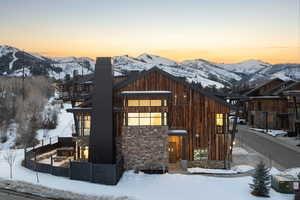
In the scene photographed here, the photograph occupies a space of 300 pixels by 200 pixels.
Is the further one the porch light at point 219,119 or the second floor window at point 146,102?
the porch light at point 219,119

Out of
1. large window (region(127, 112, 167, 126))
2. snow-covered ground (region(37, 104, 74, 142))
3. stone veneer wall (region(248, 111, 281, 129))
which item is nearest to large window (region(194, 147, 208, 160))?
large window (region(127, 112, 167, 126))

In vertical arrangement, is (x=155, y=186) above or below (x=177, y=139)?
below

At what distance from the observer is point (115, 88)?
78.2 ft

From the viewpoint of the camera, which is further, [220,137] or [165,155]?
[220,137]

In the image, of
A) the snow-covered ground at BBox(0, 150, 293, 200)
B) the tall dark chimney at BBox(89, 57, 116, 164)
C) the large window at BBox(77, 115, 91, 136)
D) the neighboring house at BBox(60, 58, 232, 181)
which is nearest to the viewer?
the snow-covered ground at BBox(0, 150, 293, 200)

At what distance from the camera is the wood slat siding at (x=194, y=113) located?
80.4ft

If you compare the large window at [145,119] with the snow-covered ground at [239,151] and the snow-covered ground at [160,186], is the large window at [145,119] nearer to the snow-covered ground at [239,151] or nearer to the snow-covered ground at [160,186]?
the snow-covered ground at [160,186]

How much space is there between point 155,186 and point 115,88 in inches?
385

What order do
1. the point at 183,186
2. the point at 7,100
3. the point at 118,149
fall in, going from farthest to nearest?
the point at 7,100
the point at 118,149
the point at 183,186

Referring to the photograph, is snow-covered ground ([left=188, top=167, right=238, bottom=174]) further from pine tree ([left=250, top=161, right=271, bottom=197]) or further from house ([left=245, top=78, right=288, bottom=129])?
house ([left=245, top=78, right=288, bottom=129])

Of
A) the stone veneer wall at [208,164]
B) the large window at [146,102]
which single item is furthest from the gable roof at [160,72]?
the stone veneer wall at [208,164]

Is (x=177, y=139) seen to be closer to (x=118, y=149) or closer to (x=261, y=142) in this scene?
(x=118, y=149)

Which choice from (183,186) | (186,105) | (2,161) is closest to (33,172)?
(2,161)

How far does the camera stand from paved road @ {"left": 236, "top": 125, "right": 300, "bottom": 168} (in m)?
26.5
